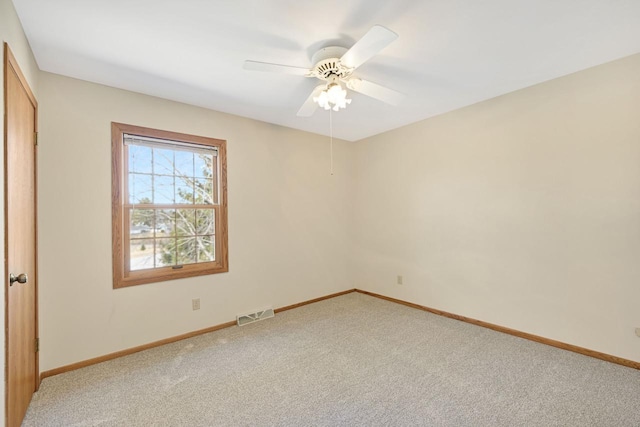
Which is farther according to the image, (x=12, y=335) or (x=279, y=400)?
(x=279, y=400)

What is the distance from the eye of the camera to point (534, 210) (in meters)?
2.57

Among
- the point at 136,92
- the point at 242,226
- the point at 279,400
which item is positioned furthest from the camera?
the point at 242,226

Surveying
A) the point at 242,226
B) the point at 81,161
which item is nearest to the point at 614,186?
the point at 242,226

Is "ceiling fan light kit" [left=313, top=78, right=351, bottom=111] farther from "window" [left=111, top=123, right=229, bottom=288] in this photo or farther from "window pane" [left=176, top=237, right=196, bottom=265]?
"window pane" [left=176, top=237, right=196, bottom=265]

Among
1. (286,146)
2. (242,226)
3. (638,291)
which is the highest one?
(286,146)

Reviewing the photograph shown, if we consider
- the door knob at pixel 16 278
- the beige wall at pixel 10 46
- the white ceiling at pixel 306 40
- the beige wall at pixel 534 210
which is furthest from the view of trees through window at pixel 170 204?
the beige wall at pixel 534 210

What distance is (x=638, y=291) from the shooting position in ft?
6.91

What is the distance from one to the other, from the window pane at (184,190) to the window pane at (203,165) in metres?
0.14

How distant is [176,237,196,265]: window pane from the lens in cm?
284

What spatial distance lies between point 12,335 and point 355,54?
8.10 feet

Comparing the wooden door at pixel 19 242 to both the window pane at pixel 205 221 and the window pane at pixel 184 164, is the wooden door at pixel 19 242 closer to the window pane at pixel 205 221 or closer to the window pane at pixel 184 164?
the window pane at pixel 184 164

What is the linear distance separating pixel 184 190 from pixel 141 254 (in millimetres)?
744

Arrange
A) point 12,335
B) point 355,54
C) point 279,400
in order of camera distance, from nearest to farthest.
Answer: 1. point 12,335
2. point 355,54
3. point 279,400

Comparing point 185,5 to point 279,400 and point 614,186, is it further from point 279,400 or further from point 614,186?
point 614,186
